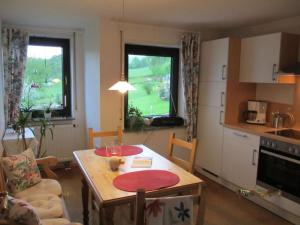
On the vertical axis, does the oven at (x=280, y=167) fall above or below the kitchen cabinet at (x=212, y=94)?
below

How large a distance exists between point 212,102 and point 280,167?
1321mm

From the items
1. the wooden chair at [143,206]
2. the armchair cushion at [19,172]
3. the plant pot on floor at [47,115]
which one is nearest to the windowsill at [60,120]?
the plant pot on floor at [47,115]

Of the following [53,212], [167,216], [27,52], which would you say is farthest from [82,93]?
[167,216]

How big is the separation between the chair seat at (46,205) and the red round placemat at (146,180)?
1.70ft

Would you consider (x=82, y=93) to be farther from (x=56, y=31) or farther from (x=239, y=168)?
(x=239, y=168)

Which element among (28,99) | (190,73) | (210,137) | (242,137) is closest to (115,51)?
(190,73)

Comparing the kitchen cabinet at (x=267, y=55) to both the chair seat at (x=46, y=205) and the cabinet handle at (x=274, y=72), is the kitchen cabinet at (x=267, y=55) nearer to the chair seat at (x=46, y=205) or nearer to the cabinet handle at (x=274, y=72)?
the cabinet handle at (x=274, y=72)

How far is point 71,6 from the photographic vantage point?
109 inches

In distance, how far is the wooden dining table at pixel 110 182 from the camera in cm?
164

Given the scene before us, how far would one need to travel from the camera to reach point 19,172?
2.23 meters

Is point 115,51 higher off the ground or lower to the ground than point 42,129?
higher

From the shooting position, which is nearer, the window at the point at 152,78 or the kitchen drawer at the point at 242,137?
the kitchen drawer at the point at 242,137

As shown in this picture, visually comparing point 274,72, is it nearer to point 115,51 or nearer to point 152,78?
point 152,78

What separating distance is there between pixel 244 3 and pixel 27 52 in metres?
2.94
